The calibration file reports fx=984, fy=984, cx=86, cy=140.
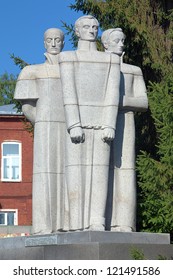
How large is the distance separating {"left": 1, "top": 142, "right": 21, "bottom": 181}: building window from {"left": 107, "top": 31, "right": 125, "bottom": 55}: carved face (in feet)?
99.3

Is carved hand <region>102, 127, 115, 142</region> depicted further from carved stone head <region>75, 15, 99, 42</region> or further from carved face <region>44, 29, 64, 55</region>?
carved face <region>44, 29, 64, 55</region>

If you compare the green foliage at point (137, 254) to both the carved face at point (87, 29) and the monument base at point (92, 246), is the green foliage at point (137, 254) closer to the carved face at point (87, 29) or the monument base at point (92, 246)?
the monument base at point (92, 246)

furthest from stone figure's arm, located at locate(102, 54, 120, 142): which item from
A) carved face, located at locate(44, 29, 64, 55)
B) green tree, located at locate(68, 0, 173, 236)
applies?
green tree, located at locate(68, 0, 173, 236)

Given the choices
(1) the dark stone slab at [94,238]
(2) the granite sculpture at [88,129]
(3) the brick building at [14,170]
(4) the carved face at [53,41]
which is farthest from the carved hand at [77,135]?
(3) the brick building at [14,170]

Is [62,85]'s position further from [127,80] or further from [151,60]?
[151,60]

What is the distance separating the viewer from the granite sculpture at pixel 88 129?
13.1 metres

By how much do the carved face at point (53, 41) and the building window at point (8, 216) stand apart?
2993 centimetres

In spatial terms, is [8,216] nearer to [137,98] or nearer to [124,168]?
[137,98]

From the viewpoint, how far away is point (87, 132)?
1316 cm
